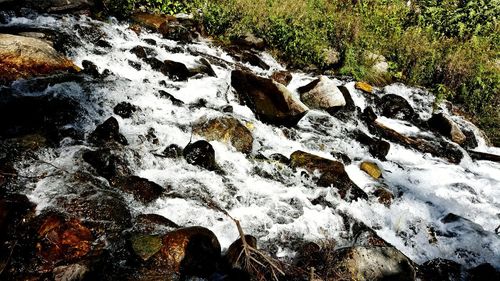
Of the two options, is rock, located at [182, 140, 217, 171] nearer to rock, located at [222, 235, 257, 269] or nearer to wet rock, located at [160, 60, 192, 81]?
rock, located at [222, 235, 257, 269]

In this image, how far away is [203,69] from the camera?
762 cm

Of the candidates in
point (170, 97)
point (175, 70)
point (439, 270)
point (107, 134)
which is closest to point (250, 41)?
point (175, 70)

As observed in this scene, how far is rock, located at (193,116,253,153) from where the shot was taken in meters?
5.62

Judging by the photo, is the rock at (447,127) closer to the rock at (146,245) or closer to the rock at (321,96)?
the rock at (321,96)

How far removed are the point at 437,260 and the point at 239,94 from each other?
455 cm

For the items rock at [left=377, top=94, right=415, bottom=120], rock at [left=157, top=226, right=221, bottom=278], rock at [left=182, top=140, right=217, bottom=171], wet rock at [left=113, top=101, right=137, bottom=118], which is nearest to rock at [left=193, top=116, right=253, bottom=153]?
rock at [left=182, top=140, right=217, bottom=171]

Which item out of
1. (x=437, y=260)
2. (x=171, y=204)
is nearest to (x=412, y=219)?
(x=437, y=260)

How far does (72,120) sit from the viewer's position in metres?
5.00

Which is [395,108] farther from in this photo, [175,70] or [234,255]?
[234,255]

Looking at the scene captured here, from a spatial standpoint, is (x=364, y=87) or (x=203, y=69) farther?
(x=364, y=87)

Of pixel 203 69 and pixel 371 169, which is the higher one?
pixel 371 169

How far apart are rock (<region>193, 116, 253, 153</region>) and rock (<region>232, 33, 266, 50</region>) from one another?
455 centimetres

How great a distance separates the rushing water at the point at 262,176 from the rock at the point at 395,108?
1.98 ft

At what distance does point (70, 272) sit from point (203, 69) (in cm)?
545
